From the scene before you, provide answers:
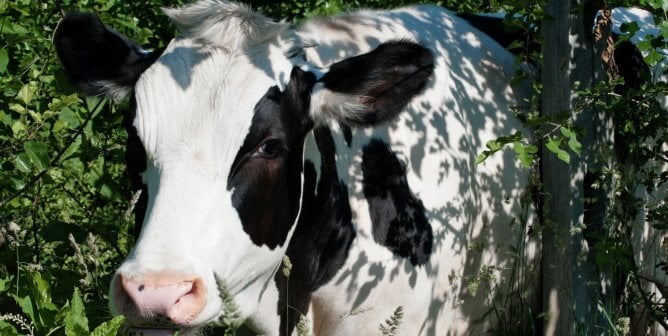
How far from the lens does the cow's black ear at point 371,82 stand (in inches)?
146

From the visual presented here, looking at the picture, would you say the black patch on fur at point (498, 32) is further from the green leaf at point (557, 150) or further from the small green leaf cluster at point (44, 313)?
the small green leaf cluster at point (44, 313)

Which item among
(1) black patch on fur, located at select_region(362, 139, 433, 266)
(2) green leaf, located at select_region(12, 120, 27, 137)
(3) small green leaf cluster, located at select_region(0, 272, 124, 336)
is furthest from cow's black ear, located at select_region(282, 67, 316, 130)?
(2) green leaf, located at select_region(12, 120, 27, 137)

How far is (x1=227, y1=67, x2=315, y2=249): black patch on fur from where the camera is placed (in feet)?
11.3

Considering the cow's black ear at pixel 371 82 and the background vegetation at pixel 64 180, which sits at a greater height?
the cow's black ear at pixel 371 82

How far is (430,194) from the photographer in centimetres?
418

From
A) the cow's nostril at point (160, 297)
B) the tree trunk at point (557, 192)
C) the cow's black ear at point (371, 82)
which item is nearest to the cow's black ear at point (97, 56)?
the cow's black ear at point (371, 82)

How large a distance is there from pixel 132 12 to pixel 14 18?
44.5 inches

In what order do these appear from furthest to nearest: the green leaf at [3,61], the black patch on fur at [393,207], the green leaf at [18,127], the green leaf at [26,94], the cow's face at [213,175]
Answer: the green leaf at [3,61] → the green leaf at [18,127] → the green leaf at [26,94] → the black patch on fur at [393,207] → the cow's face at [213,175]

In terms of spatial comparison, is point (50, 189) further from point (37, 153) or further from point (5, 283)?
point (37, 153)

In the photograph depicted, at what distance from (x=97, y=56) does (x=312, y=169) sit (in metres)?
0.92

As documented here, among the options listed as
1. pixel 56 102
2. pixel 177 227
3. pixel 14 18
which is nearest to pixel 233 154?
pixel 177 227

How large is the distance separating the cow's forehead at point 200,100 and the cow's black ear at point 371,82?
199 millimetres

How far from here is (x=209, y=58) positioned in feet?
11.8

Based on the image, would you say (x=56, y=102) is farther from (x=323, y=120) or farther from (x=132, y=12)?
(x=132, y=12)
